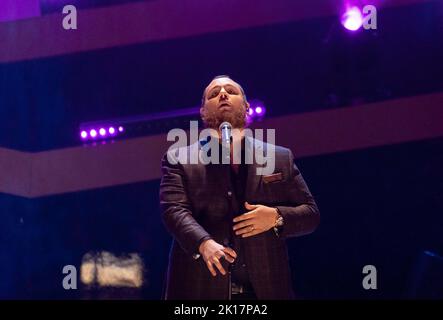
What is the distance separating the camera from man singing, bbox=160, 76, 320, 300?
8.61 ft

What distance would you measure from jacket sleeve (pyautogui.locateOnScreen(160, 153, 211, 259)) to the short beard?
0.30 meters

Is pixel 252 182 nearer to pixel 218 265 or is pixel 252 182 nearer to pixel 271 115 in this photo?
pixel 218 265

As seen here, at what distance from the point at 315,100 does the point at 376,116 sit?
20.8 inches

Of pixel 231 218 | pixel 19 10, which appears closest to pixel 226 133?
pixel 231 218

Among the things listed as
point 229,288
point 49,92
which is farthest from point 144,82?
point 229,288

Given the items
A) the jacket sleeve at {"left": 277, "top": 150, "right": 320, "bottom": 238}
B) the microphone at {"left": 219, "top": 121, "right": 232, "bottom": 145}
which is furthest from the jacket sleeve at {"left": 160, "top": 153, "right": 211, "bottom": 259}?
the jacket sleeve at {"left": 277, "top": 150, "right": 320, "bottom": 238}

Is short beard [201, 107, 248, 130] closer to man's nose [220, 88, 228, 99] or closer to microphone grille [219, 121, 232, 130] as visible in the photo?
man's nose [220, 88, 228, 99]

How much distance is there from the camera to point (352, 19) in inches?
192

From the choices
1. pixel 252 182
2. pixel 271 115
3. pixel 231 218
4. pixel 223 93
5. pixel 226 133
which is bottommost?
pixel 231 218

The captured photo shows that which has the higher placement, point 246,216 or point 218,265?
point 246,216

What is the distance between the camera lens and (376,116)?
4.91 metres

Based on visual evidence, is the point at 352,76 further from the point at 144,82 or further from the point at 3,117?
the point at 3,117

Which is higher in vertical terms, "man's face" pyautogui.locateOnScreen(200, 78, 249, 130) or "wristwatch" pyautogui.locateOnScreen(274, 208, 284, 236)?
"man's face" pyautogui.locateOnScreen(200, 78, 249, 130)

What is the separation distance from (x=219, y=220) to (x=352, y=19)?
278cm
